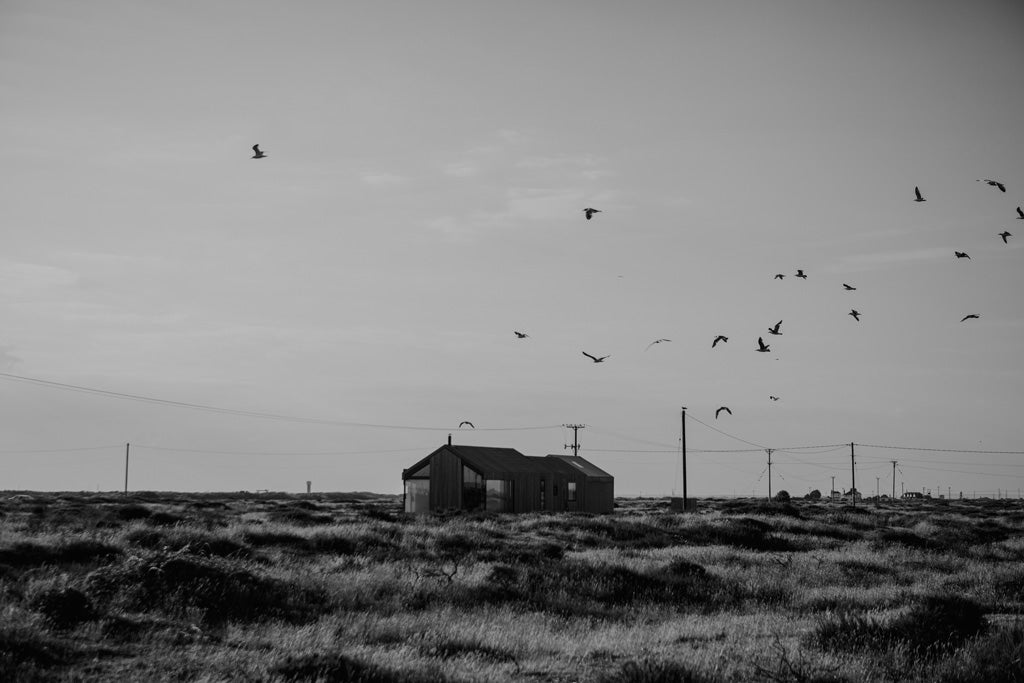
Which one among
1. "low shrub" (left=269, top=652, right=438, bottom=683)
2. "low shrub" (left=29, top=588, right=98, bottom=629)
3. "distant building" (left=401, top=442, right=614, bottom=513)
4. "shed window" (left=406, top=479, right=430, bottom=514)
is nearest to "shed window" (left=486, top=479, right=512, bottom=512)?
"distant building" (left=401, top=442, right=614, bottom=513)

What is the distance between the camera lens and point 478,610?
1714 centimetres

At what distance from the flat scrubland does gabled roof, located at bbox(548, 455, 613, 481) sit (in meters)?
37.2

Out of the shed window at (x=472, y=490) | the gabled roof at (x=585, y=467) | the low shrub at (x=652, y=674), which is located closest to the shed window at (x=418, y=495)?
the shed window at (x=472, y=490)

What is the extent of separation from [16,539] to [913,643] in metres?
19.5

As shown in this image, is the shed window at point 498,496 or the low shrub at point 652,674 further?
the shed window at point 498,496

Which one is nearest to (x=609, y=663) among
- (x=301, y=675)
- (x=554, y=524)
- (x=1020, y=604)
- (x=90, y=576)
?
(x=301, y=675)

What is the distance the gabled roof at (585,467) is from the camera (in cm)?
6738

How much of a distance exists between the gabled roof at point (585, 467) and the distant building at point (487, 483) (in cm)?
188

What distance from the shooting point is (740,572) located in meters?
23.8

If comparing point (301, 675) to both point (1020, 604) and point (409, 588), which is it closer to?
point (409, 588)

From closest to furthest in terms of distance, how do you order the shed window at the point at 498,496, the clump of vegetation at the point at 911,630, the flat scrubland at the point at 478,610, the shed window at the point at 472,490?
1. the flat scrubland at the point at 478,610
2. the clump of vegetation at the point at 911,630
3. the shed window at the point at 472,490
4. the shed window at the point at 498,496

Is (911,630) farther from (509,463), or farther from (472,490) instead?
(509,463)

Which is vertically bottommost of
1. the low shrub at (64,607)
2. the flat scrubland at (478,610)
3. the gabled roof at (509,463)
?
the flat scrubland at (478,610)

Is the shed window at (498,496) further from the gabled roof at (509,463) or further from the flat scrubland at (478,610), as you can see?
the flat scrubland at (478,610)
